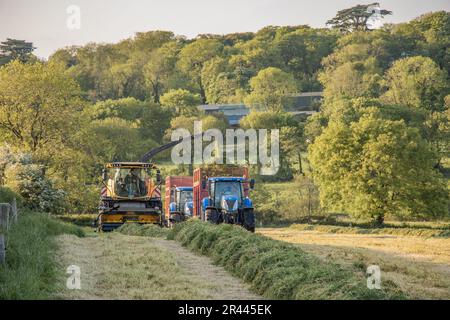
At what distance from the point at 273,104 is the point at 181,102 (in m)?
12.9

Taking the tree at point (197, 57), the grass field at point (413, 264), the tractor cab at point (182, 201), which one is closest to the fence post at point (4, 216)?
the grass field at point (413, 264)

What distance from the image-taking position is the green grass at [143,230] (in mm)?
28256

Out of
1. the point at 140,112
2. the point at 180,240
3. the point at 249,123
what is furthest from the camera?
the point at 140,112

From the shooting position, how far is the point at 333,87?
10881 centimetres

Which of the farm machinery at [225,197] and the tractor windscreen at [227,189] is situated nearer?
the farm machinery at [225,197]

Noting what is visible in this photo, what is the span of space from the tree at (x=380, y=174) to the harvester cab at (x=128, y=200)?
19.9 m

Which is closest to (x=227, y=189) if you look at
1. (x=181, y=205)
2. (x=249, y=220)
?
(x=249, y=220)

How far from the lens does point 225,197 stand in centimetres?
3259

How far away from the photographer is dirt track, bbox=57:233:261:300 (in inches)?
516

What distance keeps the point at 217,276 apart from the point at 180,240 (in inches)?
354

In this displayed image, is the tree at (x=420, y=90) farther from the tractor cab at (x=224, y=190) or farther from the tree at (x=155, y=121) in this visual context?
the tractor cab at (x=224, y=190)

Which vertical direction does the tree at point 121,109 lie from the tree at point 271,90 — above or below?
below

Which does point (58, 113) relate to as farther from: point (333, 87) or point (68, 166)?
point (333, 87)
